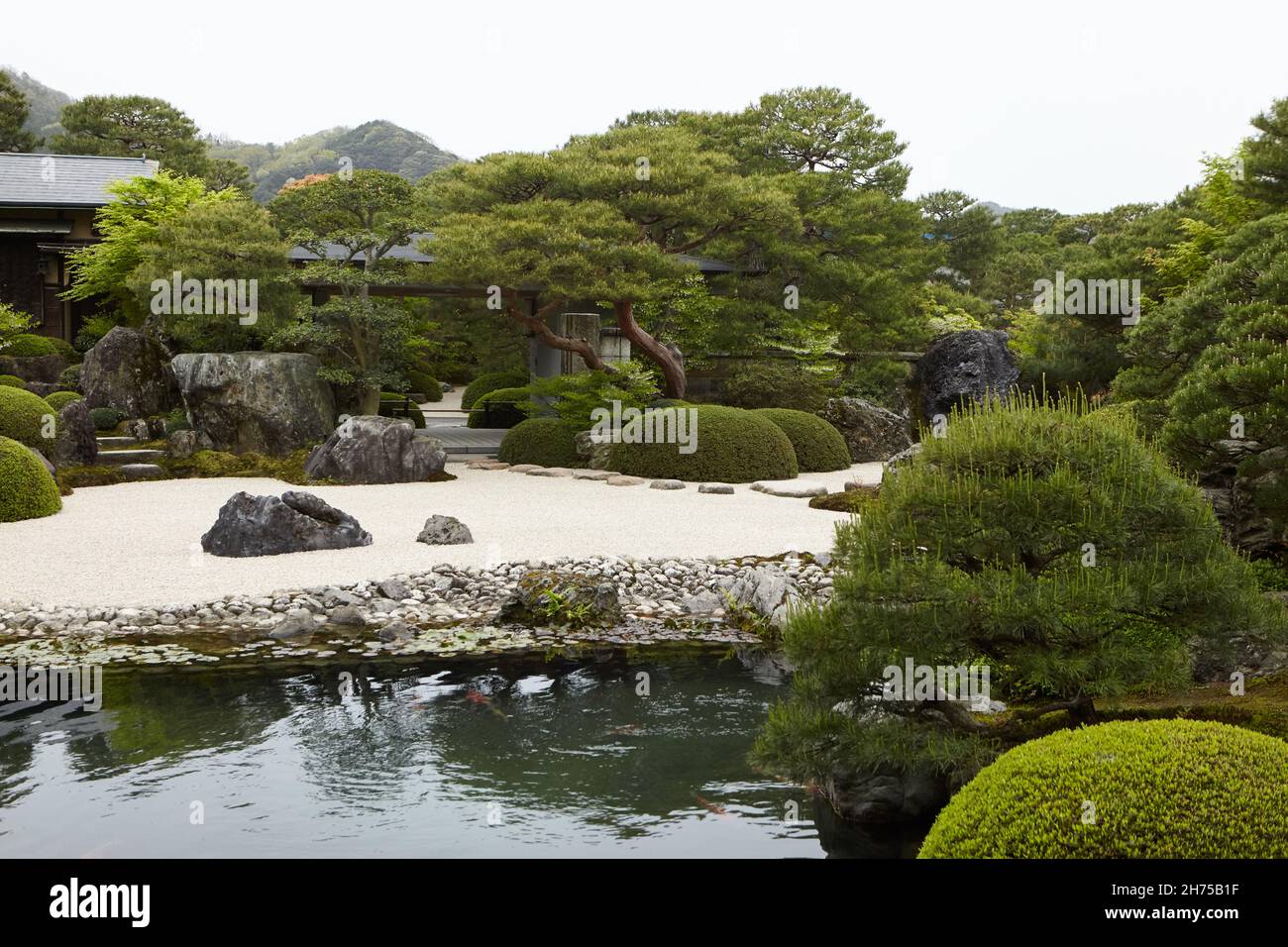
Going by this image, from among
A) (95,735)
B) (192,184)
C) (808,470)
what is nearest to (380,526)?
(95,735)

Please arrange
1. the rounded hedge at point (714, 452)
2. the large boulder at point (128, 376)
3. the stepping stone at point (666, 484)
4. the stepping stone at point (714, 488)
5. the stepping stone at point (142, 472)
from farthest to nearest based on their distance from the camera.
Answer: the large boulder at point (128, 376) < the stepping stone at point (142, 472) < the rounded hedge at point (714, 452) < the stepping stone at point (666, 484) < the stepping stone at point (714, 488)

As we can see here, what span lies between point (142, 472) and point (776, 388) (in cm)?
1197

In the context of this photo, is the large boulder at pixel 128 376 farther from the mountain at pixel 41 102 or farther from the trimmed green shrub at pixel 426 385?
the mountain at pixel 41 102

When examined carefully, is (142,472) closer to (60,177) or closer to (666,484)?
(666,484)

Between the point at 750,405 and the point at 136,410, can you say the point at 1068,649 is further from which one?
the point at 136,410

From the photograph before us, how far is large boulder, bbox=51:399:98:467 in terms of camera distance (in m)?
18.1

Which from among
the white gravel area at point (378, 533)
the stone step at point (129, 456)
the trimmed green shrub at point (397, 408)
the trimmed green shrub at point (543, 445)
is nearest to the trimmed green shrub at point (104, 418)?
the stone step at point (129, 456)

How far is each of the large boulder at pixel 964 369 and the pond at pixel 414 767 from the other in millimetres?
16837

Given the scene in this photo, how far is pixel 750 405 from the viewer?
23.1 m

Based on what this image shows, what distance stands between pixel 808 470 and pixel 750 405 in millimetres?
3649

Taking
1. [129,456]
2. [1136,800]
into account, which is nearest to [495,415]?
[129,456]

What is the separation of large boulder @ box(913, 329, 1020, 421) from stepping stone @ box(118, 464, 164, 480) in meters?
15.3

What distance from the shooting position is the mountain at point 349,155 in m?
76.7
